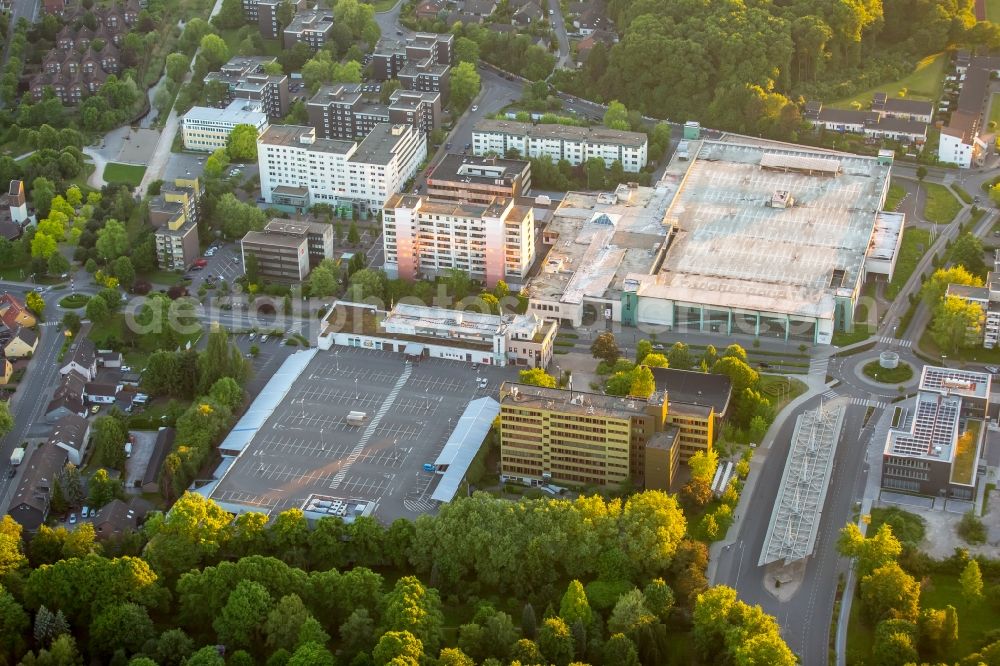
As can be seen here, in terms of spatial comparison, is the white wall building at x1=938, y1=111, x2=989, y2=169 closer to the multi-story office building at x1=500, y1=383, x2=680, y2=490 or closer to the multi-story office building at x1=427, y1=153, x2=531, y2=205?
the multi-story office building at x1=427, y1=153, x2=531, y2=205

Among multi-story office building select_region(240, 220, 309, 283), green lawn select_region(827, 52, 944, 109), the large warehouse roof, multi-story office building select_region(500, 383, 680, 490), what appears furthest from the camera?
green lawn select_region(827, 52, 944, 109)

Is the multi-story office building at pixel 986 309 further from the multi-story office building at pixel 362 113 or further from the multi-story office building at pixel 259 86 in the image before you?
the multi-story office building at pixel 259 86

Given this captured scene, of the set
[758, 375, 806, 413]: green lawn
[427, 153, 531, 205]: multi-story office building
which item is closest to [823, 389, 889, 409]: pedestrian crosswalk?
[758, 375, 806, 413]: green lawn

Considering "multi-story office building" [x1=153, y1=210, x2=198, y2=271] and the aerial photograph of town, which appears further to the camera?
"multi-story office building" [x1=153, y1=210, x2=198, y2=271]

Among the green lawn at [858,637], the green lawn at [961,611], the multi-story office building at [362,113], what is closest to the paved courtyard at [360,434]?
the green lawn at [858,637]

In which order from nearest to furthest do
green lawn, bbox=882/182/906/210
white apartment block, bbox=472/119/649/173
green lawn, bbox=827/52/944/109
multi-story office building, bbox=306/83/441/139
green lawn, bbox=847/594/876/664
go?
green lawn, bbox=847/594/876/664 → green lawn, bbox=882/182/906/210 → white apartment block, bbox=472/119/649/173 → multi-story office building, bbox=306/83/441/139 → green lawn, bbox=827/52/944/109

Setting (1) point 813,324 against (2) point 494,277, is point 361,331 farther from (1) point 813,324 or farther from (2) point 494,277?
(1) point 813,324
